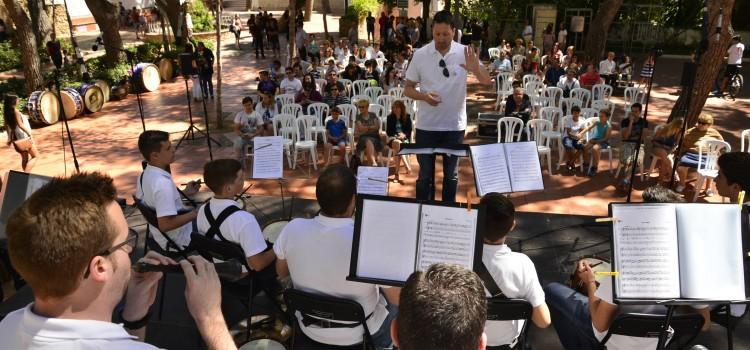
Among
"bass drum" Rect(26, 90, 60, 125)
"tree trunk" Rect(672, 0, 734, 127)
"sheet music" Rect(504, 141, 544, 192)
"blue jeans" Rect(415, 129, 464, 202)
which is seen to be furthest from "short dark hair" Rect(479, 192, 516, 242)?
"bass drum" Rect(26, 90, 60, 125)

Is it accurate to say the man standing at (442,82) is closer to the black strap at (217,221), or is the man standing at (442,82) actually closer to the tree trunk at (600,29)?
the black strap at (217,221)

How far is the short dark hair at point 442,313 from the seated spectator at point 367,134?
19.4 feet

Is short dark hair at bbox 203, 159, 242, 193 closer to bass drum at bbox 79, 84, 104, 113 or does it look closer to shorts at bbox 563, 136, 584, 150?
shorts at bbox 563, 136, 584, 150

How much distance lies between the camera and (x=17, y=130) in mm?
8203

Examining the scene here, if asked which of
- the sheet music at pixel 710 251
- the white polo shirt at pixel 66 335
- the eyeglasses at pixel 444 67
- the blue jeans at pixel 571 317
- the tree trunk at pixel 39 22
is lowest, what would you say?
the blue jeans at pixel 571 317

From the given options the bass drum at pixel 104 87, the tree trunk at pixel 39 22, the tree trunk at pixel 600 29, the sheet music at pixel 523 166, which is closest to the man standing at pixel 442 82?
the sheet music at pixel 523 166

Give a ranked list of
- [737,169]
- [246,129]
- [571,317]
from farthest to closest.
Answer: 1. [246,129]
2. [737,169]
3. [571,317]

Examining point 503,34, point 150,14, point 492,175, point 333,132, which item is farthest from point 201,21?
point 492,175

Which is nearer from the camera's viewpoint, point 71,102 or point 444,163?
point 444,163

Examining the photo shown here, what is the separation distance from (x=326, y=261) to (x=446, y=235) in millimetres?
698

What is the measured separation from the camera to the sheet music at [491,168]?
448 centimetres

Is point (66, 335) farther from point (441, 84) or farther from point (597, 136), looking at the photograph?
point (597, 136)

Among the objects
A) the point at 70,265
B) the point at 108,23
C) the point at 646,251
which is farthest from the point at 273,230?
the point at 108,23

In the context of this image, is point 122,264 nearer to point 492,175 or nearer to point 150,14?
point 492,175
